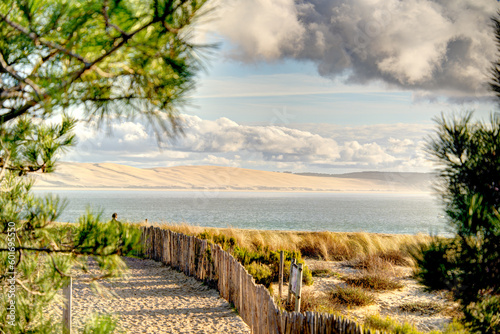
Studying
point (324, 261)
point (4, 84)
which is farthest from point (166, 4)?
point (324, 261)

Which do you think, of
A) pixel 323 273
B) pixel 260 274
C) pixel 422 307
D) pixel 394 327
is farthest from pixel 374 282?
pixel 394 327

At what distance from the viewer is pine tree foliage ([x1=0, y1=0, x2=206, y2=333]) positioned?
5.67 feet

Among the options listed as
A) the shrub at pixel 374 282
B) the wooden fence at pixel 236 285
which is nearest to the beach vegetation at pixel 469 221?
the wooden fence at pixel 236 285

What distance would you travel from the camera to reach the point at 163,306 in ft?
23.1

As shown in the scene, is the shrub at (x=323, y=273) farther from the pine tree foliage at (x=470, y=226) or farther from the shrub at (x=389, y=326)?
the pine tree foliage at (x=470, y=226)

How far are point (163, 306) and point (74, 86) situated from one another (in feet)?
19.5

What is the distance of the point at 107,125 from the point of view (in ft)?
7.77

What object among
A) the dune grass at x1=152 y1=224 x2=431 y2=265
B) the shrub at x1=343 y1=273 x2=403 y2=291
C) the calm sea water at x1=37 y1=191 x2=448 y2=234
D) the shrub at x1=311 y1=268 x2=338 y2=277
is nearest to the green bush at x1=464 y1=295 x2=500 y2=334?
the calm sea water at x1=37 y1=191 x2=448 y2=234

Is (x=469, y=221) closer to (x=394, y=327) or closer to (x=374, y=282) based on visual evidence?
(x=394, y=327)

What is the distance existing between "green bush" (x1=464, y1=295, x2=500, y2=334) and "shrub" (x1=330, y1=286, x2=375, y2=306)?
5252 millimetres

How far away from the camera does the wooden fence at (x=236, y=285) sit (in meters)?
3.80

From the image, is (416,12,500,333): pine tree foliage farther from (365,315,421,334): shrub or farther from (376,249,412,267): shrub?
(376,249,412,267): shrub

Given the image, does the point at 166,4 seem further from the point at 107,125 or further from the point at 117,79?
the point at 107,125

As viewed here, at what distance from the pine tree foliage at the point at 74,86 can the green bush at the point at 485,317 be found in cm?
202
